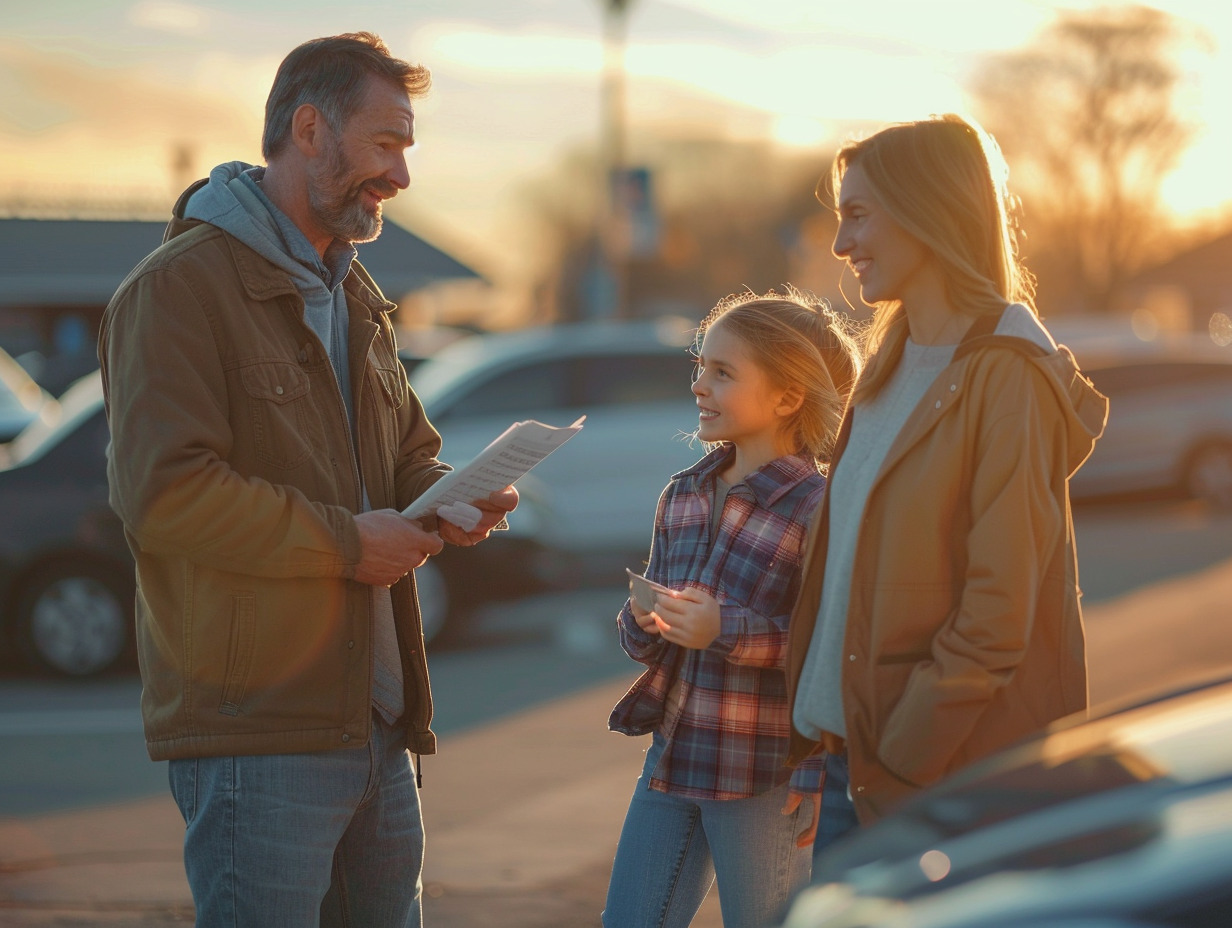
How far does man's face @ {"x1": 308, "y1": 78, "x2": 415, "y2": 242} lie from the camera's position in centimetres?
292

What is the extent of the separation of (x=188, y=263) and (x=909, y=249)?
4.46ft

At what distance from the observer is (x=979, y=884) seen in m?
1.74

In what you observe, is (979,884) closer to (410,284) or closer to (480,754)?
(480,754)

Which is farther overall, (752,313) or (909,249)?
(752,313)

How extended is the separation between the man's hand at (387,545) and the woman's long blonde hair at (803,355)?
0.84m

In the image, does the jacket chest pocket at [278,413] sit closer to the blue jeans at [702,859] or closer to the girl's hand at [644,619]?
the girl's hand at [644,619]

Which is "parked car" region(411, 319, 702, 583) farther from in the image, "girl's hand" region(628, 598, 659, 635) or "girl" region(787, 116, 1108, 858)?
"girl" region(787, 116, 1108, 858)

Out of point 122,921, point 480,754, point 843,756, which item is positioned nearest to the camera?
A: point 843,756

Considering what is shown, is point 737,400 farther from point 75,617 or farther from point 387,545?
point 75,617

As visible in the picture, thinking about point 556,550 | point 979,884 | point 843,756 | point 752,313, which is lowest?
point 556,550

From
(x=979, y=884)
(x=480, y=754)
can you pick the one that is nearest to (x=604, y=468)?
(x=480, y=754)

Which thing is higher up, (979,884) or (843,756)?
(979,884)

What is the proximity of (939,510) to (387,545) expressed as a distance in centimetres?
103

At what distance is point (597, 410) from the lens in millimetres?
11555
